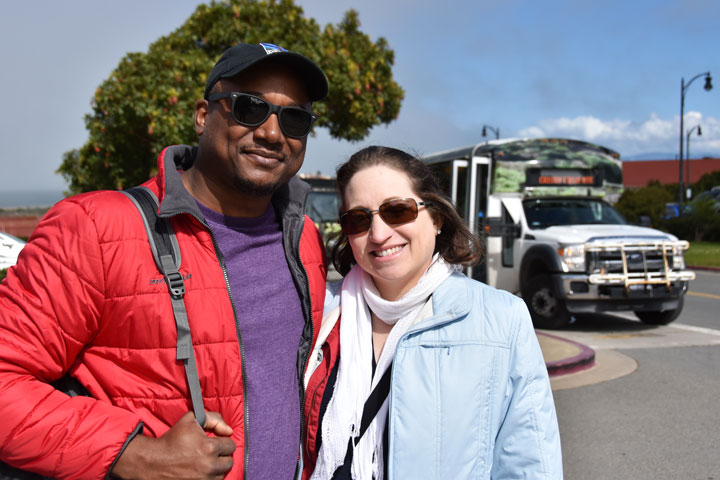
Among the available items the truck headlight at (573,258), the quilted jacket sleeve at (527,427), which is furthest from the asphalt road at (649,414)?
the quilted jacket sleeve at (527,427)

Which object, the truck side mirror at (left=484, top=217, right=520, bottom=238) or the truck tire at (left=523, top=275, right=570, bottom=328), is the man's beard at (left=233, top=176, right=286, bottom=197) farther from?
the truck side mirror at (left=484, top=217, right=520, bottom=238)

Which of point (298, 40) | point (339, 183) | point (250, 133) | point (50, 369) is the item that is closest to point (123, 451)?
point (50, 369)

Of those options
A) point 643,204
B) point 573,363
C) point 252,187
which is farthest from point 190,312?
point 643,204

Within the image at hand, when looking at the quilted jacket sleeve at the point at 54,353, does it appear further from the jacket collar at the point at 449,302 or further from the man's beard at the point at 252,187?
the jacket collar at the point at 449,302

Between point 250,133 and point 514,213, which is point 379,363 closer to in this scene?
point 250,133

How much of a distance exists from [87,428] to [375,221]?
110 centimetres

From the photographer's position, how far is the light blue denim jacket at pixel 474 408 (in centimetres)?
172

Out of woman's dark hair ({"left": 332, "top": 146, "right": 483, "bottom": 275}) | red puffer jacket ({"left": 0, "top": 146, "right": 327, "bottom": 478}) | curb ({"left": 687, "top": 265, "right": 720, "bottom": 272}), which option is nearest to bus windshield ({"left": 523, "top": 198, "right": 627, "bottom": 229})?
woman's dark hair ({"left": 332, "top": 146, "right": 483, "bottom": 275})

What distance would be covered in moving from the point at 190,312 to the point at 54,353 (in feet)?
1.13

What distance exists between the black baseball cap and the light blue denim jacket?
0.93 meters

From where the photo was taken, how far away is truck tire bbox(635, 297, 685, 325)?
8.83m

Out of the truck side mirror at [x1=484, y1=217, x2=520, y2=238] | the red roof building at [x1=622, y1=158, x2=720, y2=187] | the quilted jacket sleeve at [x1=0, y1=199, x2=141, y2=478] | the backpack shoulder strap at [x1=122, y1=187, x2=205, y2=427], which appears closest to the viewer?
the quilted jacket sleeve at [x1=0, y1=199, x2=141, y2=478]

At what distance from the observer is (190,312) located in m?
1.59

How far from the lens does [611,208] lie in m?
9.72
